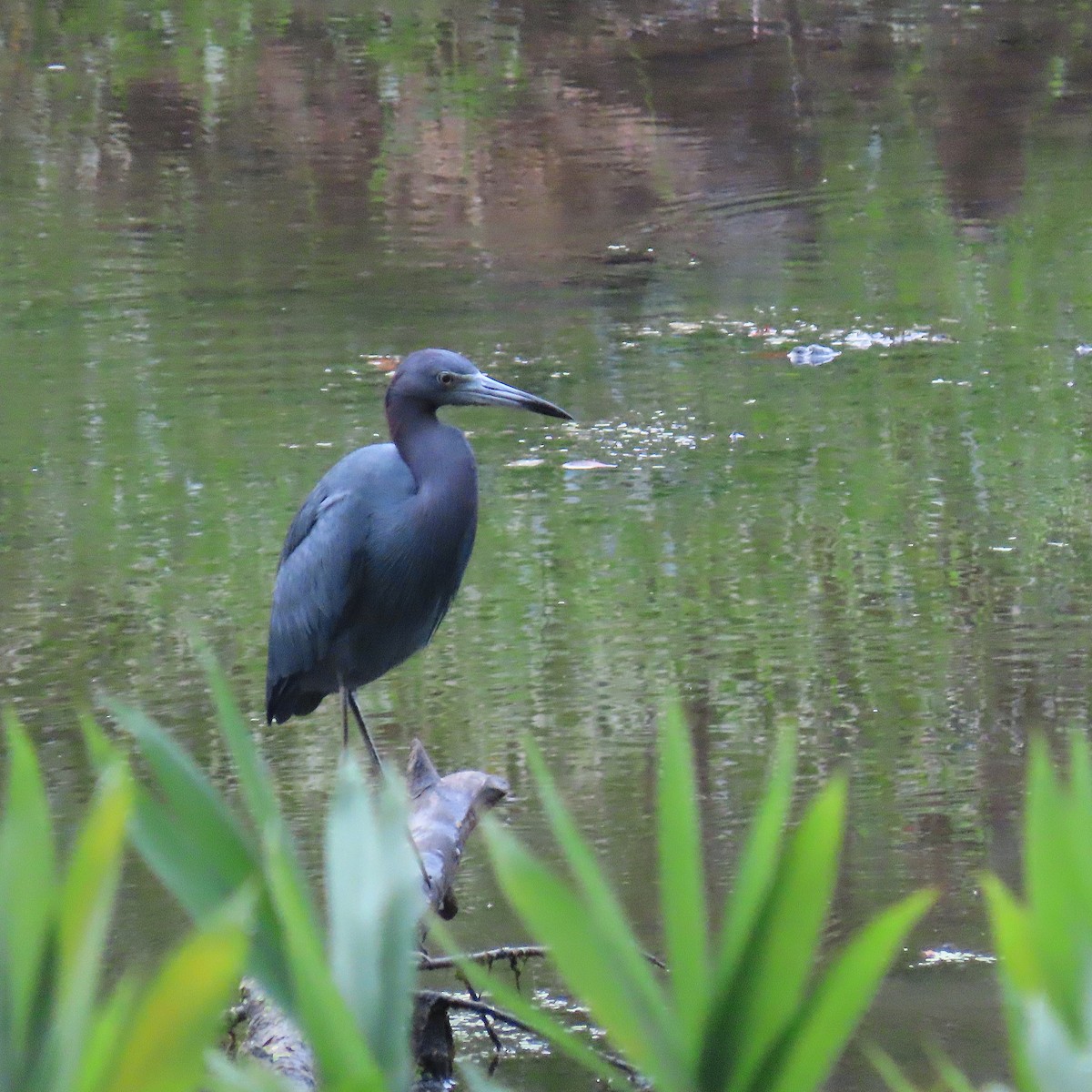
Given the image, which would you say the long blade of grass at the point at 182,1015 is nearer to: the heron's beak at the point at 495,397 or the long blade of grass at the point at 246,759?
the long blade of grass at the point at 246,759

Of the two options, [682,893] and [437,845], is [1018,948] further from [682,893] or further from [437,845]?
[437,845]

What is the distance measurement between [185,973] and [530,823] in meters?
3.49

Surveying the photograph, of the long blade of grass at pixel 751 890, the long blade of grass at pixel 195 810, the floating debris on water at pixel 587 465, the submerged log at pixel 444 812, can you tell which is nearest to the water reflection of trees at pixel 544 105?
the floating debris on water at pixel 587 465

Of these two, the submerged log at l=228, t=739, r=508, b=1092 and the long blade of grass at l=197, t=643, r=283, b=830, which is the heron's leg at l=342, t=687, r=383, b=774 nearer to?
the submerged log at l=228, t=739, r=508, b=1092

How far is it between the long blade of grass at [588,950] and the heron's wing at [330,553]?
120 inches

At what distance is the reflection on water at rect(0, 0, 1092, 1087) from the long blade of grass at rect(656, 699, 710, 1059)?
2364mm

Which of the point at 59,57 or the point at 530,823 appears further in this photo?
the point at 59,57

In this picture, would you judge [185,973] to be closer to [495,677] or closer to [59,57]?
[495,677]

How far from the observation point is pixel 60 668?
5.54m

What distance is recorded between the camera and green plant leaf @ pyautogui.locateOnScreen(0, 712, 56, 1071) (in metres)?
1.15

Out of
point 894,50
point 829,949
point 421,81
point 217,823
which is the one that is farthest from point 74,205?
point 217,823

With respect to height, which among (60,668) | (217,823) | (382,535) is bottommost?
(60,668)

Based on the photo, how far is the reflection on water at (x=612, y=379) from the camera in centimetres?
500

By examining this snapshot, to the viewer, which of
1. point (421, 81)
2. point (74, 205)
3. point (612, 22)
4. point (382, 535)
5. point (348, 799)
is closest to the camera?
point (348, 799)
